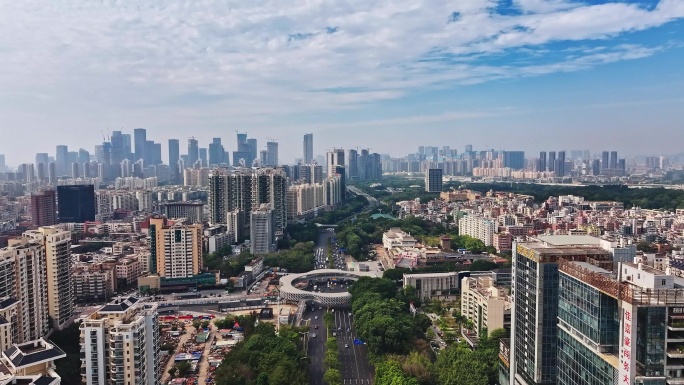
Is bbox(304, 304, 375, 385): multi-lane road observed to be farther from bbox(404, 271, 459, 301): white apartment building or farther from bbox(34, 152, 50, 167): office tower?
bbox(34, 152, 50, 167): office tower

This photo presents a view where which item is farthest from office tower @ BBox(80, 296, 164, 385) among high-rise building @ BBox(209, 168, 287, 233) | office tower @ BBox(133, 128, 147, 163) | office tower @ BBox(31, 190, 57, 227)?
office tower @ BBox(133, 128, 147, 163)

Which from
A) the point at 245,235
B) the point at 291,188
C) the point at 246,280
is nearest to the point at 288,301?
the point at 246,280

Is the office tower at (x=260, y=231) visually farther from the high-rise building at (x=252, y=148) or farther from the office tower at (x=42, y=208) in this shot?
the high-rise building at (x=252, y=148)

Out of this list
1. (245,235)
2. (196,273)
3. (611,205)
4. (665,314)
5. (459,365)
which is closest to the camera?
(665,314)

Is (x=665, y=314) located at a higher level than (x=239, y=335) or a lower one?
higher

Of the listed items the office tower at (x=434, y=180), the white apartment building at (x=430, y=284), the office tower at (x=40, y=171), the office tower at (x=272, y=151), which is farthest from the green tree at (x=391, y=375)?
the office tower at (x=272, y=151)

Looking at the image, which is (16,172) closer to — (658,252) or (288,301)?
(288,301)
